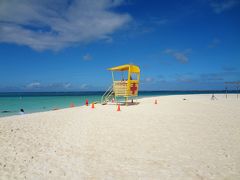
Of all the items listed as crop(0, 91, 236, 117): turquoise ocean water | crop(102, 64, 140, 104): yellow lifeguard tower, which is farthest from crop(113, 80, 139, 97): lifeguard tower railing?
crop(0, 91, 236, 117): turquoise ocean water

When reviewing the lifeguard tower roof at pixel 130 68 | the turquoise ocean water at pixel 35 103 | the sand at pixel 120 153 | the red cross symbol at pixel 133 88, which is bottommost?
the sand at pixel 120 153

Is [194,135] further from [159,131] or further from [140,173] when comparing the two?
[140,173]

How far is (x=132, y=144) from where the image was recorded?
233 inches

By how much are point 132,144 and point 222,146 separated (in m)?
2.55

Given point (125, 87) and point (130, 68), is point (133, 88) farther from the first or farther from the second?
point (130, 68)

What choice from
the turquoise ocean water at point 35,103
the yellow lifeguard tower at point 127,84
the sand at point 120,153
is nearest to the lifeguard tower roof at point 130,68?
the yellow lifeguard tower at point 127,84

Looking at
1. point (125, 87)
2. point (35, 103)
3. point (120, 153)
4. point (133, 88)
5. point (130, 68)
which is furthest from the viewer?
point (35, 103)

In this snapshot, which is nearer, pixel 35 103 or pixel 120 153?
pixel 120 153

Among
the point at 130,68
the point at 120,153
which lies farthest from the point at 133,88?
the point at 120,153

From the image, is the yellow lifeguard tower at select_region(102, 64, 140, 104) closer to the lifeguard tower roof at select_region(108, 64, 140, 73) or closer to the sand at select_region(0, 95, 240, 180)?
the lifeguard tower roof at select_region(108, 64, 140, 73)

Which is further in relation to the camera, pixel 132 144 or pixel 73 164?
pixel 132 144

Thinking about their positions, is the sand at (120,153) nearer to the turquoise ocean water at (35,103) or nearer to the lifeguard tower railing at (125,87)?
the lifeguard tower railing at (125,87)

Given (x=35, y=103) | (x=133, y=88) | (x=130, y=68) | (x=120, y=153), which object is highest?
(x=130, y=68)

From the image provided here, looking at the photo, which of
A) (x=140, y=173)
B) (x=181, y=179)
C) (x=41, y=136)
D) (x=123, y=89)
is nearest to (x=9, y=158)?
(x=41, y=136)
